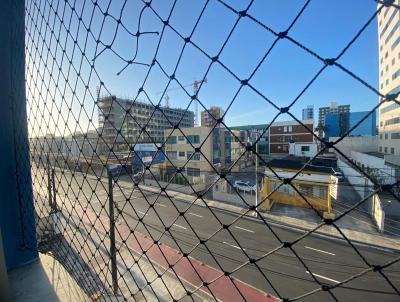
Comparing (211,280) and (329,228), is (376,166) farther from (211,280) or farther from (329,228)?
(211,280)

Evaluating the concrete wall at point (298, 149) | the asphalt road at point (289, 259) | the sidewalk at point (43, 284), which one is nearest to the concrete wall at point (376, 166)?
the concrete wall at point (298, 149)

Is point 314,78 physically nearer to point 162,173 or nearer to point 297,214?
point 297,214

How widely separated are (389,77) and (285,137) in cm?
669

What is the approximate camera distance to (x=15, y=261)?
3.77 feet

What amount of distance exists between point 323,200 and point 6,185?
6.69m

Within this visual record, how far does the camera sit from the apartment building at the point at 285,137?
15.5 metres

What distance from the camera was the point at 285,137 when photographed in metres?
16.1

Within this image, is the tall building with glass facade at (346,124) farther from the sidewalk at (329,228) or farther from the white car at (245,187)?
the sidewalk at (329,228)

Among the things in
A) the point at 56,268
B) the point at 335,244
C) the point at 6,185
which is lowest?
the point at 335,244

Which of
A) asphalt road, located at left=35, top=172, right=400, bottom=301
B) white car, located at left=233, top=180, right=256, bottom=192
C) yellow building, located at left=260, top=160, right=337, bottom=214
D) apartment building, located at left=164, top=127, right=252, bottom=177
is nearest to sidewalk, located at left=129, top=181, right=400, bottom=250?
asphalt road, located at left=35, top=172, right=400, bottom=301

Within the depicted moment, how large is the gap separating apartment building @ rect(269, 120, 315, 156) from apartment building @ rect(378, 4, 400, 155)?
4.27 metres

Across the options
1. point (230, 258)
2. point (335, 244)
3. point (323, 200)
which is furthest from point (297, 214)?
point (230, 258)

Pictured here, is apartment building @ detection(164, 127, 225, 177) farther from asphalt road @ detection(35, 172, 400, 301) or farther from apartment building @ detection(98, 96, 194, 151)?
asphalt road @ detection(35, 172, 400, 301)

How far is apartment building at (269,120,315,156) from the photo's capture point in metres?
15.5
